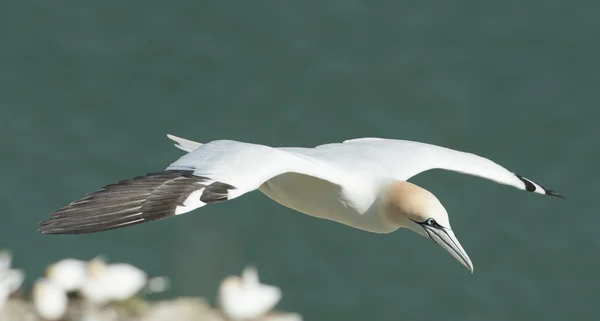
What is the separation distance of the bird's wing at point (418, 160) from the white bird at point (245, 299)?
1.43 metres

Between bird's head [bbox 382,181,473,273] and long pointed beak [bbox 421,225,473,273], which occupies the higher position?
bird's head [bbox 382,181,473,273]

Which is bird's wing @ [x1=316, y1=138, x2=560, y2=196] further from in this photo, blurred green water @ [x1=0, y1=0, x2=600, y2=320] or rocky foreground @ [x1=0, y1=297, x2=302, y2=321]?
blurred green water @ [x1=0, y1=0, x2=600, y2=320]

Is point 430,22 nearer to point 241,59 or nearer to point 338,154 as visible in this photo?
point 241,59

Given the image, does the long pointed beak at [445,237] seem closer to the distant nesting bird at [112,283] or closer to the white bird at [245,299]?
the white bird at [245,299]

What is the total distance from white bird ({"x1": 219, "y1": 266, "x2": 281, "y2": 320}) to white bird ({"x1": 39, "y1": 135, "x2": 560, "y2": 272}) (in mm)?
1345

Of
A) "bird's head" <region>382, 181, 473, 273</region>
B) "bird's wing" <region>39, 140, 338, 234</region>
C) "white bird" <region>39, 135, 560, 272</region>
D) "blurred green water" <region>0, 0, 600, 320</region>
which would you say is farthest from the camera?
"blurred green water" <region>0, 0, 600, 320</region>

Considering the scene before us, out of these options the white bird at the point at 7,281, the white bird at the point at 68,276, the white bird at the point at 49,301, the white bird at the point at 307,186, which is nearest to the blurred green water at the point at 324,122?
the white bird at the point at 68,276

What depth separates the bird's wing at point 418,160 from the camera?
976cm

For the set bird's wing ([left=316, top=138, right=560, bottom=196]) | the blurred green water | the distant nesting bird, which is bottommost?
the distant nesting bird

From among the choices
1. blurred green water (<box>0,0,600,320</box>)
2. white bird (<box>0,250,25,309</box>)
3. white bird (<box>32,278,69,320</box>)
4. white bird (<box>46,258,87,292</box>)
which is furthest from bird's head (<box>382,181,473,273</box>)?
blurred green water (<box>0,0,600,320</box>)

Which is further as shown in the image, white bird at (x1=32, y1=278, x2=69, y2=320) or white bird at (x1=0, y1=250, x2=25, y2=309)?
white bird at (x1=0, y1=250, x2=25, y2=309)

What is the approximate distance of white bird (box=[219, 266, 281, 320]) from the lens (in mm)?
10547

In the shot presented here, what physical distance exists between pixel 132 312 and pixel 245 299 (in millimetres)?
910

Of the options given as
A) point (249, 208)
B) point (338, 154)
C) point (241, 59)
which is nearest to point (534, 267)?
point (249, 208)
